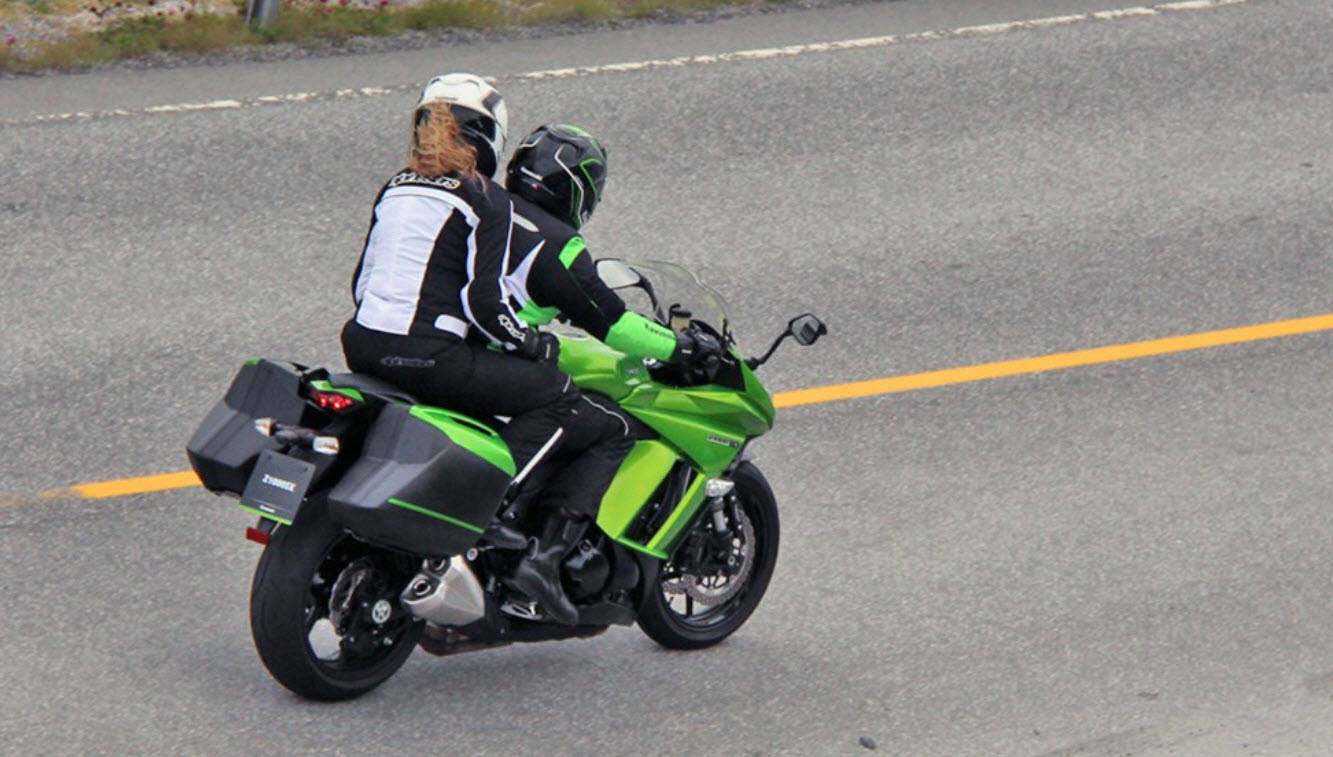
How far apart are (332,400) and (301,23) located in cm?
725

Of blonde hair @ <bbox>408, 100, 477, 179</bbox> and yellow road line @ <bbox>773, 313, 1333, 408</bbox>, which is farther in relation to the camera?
yellow road line @ <bbox>773, 313, 1333, 408</bbox>

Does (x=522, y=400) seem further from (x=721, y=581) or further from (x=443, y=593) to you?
(x=721, y=581)

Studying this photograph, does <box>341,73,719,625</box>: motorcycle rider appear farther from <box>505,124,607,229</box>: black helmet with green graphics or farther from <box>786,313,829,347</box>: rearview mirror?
<box>786,313,829,347</box>: rearview mirror

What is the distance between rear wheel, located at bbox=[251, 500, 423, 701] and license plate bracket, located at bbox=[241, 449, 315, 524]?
0.16m

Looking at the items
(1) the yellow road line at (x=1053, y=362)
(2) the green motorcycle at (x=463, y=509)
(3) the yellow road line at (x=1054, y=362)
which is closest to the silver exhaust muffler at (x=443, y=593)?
(2) the green motorcycle at (x=463, y=509)

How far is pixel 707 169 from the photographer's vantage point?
11266 millimetres

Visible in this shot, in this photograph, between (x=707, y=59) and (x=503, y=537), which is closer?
(x=503, y=537)

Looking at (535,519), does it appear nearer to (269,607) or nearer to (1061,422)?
(269,607)

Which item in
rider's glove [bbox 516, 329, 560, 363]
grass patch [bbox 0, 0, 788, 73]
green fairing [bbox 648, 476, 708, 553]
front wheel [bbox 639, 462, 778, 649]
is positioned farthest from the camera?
grass patch [bbox 0, 0, 788, 73]

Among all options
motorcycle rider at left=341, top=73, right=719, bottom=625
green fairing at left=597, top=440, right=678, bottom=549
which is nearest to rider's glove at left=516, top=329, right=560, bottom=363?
motorcycle rider at left=341, top=73, right=719, bottom=625

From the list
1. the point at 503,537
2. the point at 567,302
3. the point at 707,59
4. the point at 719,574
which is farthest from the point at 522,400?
the point at 707,59

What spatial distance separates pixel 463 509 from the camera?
6.12m

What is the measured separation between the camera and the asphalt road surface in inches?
268

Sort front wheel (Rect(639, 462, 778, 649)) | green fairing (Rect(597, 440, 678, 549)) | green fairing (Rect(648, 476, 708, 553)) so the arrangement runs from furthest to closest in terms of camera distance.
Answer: front wheel (Rect(639, 462, 778, 649)) < green fairing (Rect(648, 476, 708, 553)) < green fairing (Rect(597, 440, 678, 549))
